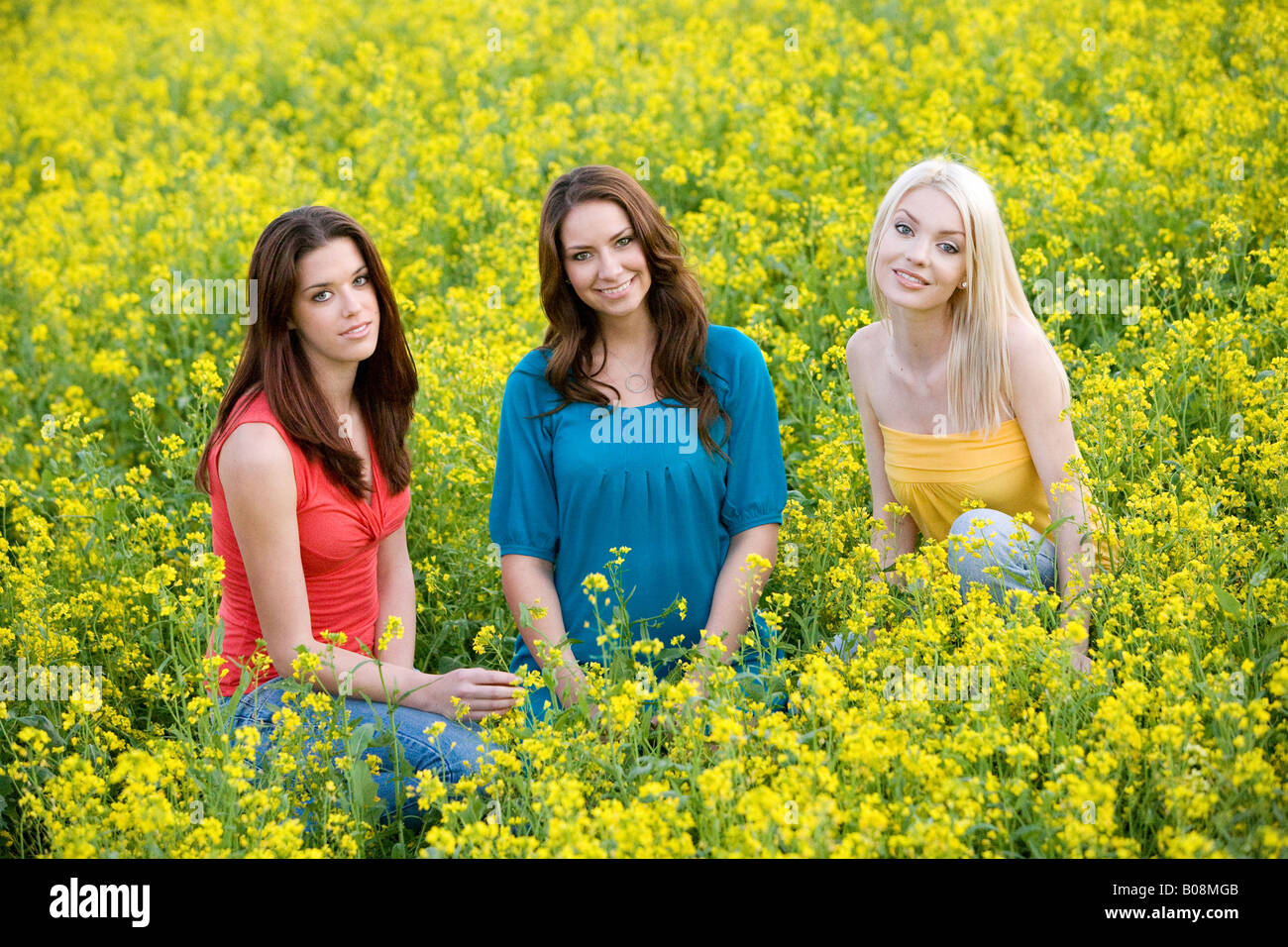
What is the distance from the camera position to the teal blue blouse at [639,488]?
3787mm

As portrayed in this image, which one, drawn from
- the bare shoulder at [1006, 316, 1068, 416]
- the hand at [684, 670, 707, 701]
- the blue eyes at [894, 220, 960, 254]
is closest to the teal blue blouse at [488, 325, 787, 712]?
the hand at [684, 670, 707, 701]

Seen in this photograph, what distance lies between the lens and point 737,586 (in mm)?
3750

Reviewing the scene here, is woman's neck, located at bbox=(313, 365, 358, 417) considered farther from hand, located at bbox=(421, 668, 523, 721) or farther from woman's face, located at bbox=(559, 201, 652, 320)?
hand, located at bbox=(421, 668, 523, 721)

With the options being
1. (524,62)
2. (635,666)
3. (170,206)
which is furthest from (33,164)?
(635,666)

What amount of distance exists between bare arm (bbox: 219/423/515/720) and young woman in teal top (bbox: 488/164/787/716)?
0.37m

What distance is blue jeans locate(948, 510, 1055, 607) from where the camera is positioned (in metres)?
3.56

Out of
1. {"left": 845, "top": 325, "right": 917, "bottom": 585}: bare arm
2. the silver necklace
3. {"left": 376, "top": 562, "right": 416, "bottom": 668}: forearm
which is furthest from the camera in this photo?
{"left": 845, "top": 325, "right": 917, "bottom": 585}: bare arm

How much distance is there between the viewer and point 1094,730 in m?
2.95

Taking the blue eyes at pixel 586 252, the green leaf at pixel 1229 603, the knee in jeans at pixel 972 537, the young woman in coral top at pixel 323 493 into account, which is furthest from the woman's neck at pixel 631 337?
the green leaf at pixel 1229 603

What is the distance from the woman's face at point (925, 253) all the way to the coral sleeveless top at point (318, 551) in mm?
1810

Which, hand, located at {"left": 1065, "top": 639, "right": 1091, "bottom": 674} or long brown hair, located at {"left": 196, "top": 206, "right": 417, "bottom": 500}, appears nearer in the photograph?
hand, located at {"left": 1065, "top": 639, "right": 1091, "bottom": 674}

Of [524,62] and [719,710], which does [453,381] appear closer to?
[719,710]

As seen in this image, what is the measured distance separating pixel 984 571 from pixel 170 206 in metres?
6.41

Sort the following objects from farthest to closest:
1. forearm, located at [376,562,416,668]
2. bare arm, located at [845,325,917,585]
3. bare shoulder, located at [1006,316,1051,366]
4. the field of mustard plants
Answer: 1. bare arm, located at [845,325,917,585]
2. forearm, located at [376,562,416,668]
3. bare shoulder, located at [1006,316,1051,366]
4. the field of mustard plants
